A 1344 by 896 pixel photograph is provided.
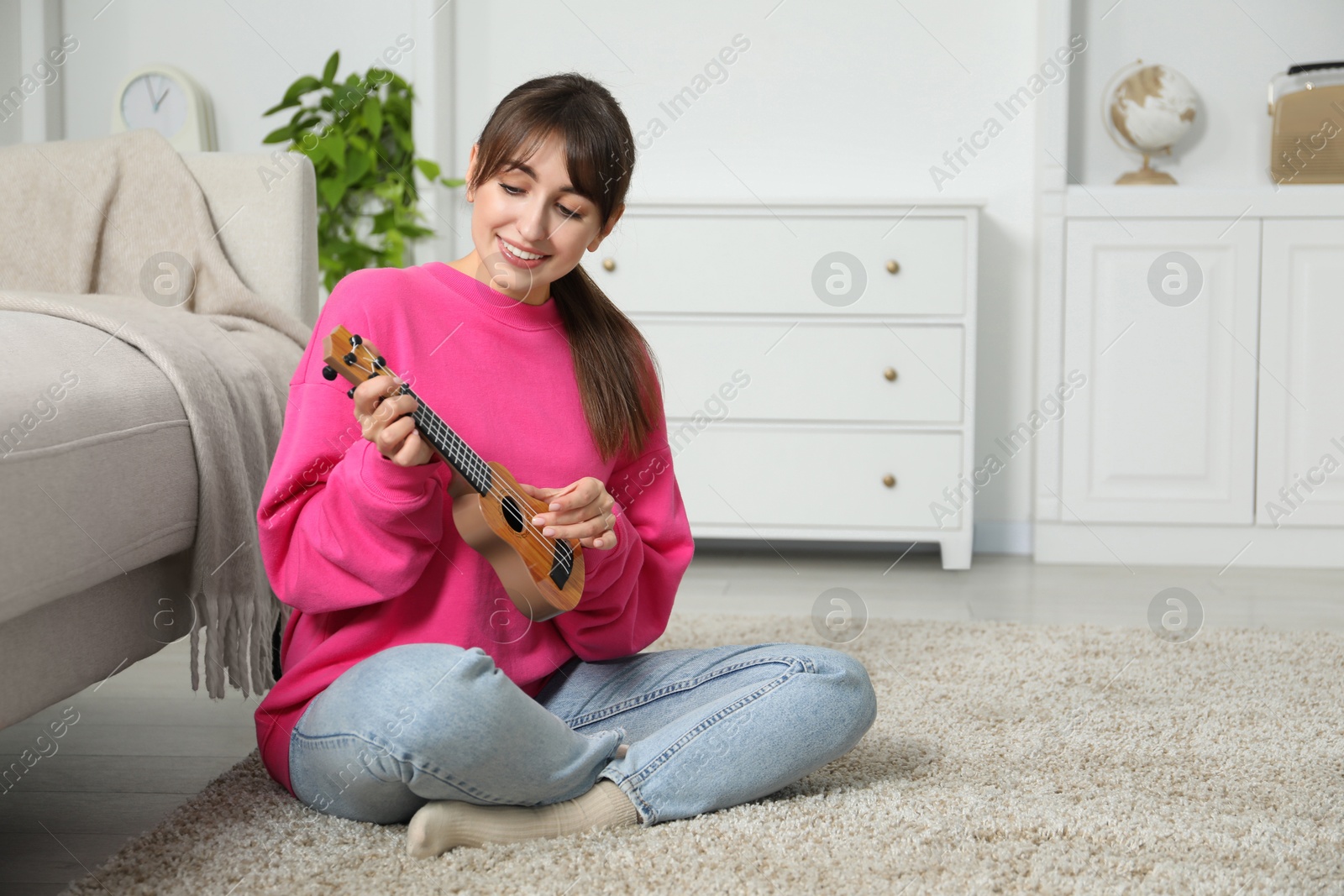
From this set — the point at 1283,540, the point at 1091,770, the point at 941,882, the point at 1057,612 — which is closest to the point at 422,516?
the point at 941,882

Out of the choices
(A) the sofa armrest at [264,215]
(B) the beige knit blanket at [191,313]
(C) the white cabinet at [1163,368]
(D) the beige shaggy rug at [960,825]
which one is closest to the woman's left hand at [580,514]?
(D) the beige shaggy rug at [960,825]

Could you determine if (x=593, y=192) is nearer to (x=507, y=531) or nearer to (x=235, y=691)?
(x=507, y=531)

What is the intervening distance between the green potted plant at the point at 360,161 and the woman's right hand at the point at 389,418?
1966 millimetres

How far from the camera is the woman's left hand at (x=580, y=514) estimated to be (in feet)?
3.06

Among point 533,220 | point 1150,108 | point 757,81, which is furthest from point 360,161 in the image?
point 533,220

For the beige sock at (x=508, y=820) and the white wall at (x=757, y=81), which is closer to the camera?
the beige sock at (x=508, y=820)

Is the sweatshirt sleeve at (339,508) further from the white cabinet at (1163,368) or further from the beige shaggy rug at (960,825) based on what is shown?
the white cabinet at (1163,368)

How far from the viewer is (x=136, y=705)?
57.4 inches

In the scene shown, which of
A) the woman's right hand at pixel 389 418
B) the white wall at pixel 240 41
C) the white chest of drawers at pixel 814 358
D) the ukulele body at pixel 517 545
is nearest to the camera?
the woman's right hand at pixel 389 418

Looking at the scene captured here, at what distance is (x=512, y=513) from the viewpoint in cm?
94

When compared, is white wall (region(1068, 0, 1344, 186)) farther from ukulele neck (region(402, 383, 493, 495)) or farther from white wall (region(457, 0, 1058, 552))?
ukulele neck (region(402, 383, 493, 495))

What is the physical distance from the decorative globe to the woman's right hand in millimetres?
2231

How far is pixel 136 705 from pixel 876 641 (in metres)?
1.04

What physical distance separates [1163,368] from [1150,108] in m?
0.61
